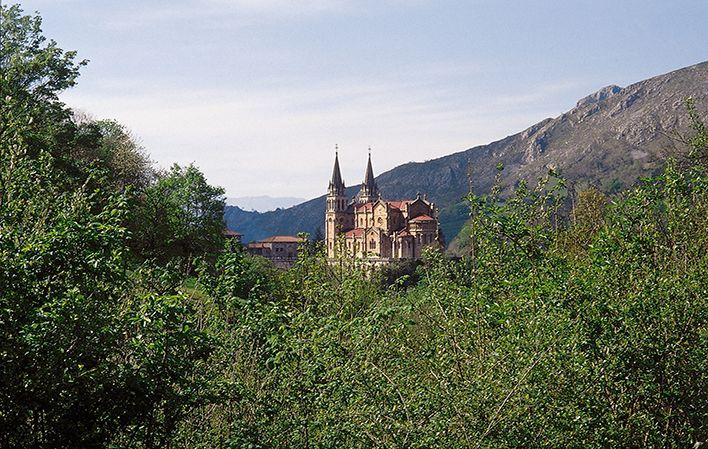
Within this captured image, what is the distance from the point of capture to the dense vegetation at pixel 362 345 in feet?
26.2

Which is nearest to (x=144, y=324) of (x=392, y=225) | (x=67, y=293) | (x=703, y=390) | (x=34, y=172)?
(x=67, y=293)

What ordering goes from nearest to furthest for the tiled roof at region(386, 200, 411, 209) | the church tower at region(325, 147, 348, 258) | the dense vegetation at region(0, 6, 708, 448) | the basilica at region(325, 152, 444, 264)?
the dense vegetation at region(0, 6, 708, 448) → the basilica at region(325, 152, 444, 264) → the tiled roof at region(386, 200, 411, 209) → the church tower at region(325, 147, 348, 258)

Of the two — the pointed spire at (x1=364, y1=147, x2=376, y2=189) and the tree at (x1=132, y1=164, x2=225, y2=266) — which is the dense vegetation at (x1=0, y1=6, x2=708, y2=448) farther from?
the pointed spire at (x1=364, y1=147, x2=376, y2=189)

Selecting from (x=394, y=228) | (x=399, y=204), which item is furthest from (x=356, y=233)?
(x=399, y=204)

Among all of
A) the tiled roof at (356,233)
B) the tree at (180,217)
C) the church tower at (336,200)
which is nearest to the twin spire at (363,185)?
the church tower at (336,200)

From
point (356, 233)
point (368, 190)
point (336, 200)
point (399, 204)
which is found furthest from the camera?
point (368, 190)

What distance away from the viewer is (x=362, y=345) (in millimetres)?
9844

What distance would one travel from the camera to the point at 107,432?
27.2 ft

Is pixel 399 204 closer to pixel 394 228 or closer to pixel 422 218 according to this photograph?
pixel 394 228

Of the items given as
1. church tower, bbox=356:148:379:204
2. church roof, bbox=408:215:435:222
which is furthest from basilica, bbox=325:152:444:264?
church tower, bbox=356:148:379:204

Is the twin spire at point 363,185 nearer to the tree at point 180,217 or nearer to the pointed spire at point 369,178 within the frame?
the pointed spire at point 369,178

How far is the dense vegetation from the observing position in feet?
26.2

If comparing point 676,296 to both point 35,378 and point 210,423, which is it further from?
point 35,378

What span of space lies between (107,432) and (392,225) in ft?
343
